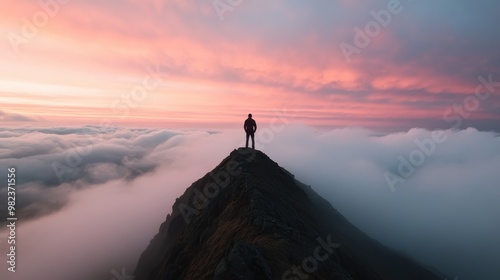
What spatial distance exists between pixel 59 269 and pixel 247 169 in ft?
768

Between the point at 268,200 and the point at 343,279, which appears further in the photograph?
the point at 268,200

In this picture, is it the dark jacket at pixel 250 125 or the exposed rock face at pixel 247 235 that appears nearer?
the exposed rock face at pixel 247 235

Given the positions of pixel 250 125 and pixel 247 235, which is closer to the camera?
pixel 247 235

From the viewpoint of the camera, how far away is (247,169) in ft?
125

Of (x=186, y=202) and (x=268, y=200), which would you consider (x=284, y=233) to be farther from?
(x=186, y=202)

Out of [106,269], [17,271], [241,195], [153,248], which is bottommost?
[17,271]

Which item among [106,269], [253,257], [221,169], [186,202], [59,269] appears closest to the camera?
[253,257]

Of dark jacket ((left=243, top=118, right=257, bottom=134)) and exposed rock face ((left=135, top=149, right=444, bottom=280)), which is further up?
dark jacket ((left=243, top=118, right=257, bottom=134))

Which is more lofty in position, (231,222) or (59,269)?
(231,222)

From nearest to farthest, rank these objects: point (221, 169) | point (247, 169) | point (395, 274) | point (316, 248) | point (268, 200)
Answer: point (316, 248)
point (268, 200)
point (247, 169)
point (221, 169)
point (395, 274)

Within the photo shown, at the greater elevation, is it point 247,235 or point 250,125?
point 250,125

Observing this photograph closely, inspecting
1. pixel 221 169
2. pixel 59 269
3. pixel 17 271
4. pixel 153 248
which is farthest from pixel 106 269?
pixel 221 169

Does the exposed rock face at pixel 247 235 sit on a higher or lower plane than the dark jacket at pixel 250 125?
lower

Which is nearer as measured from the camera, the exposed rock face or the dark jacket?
the exposed rock face
